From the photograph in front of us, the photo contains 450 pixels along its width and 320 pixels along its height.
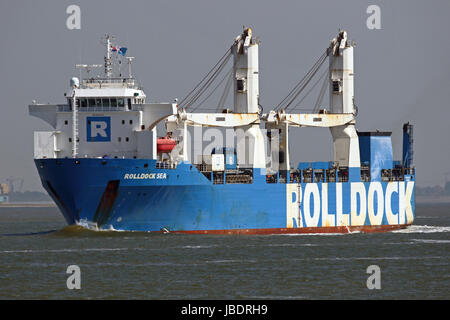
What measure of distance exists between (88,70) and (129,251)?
45.5ft

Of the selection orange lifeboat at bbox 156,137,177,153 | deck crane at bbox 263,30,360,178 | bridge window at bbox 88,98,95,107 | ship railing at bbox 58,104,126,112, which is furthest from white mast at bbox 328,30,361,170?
bridge window at bbox 88,98,95,107

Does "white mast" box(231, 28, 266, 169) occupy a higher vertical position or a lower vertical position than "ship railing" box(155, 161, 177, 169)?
higher

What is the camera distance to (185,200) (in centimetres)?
5866

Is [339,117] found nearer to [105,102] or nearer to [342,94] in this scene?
[342,94]

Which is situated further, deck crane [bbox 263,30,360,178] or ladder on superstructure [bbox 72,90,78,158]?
deck crane [bbox 263,30,360,178]

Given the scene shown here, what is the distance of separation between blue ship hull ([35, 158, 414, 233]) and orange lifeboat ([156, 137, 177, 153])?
5.47ft

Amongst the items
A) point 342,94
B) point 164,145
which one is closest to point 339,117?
point 342,94

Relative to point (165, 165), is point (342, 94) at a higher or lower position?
higher

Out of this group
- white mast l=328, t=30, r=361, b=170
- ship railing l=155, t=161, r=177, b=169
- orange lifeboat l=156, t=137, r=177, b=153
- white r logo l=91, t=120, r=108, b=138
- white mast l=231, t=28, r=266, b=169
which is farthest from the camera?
white mast l=328, t=30, r=361, b=170

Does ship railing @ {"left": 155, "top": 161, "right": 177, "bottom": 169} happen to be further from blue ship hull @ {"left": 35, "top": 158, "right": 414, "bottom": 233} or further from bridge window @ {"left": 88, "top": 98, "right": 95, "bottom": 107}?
bridge window @ {"left": 88, "top": 98, "right": 95, "bottom": 107}

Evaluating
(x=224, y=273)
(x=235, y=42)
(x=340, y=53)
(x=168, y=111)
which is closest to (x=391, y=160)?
(x=340, y=53)

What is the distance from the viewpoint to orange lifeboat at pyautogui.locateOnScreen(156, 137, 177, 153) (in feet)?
195

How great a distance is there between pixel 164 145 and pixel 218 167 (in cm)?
451

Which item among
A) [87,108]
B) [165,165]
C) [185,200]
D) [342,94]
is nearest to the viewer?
[165,165]
